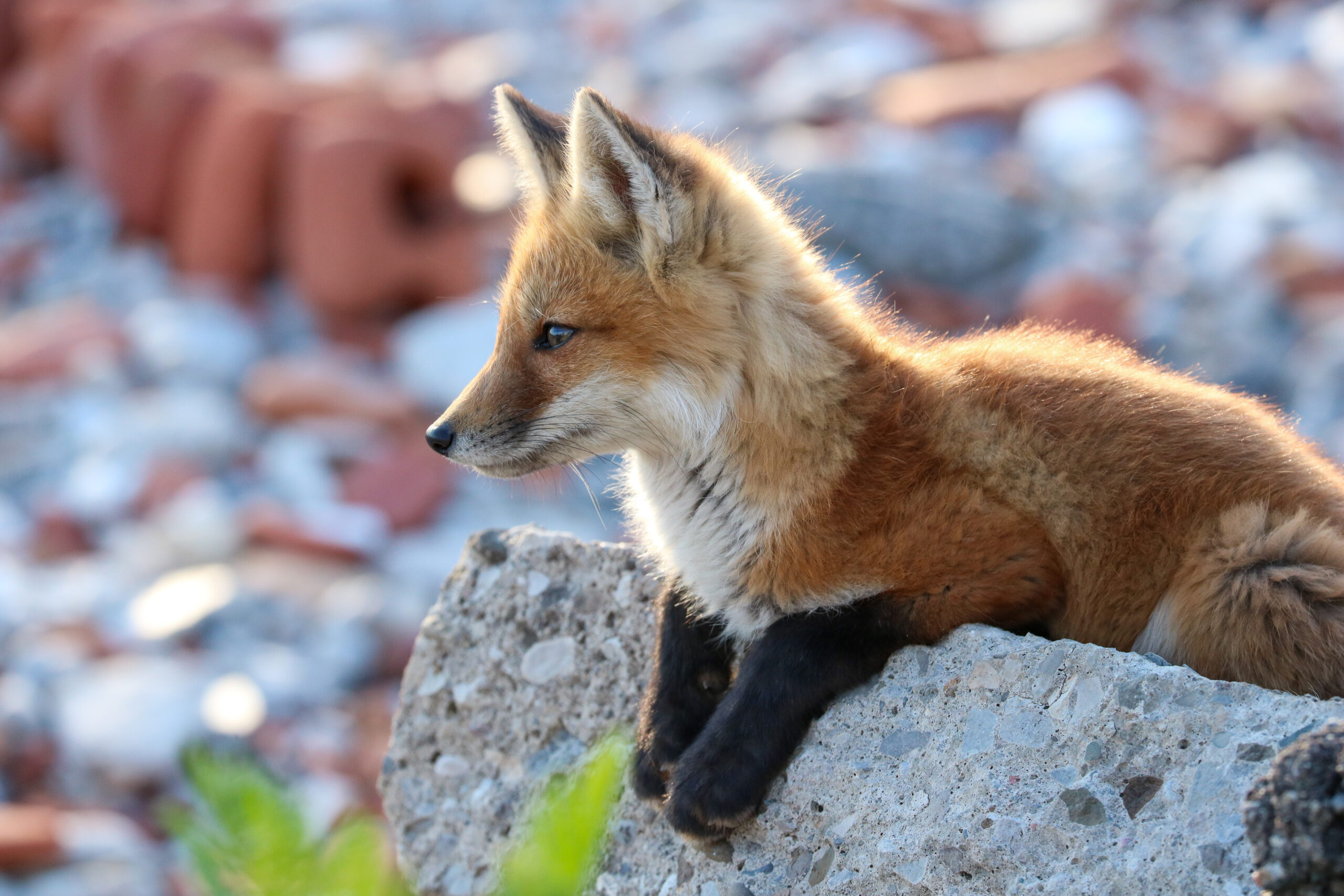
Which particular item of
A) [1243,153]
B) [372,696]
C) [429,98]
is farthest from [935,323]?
[429,98]

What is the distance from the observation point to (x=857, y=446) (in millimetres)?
3594

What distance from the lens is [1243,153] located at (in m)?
16.3

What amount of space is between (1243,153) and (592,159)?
49.6 feet

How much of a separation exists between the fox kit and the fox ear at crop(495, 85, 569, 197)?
0.08ft

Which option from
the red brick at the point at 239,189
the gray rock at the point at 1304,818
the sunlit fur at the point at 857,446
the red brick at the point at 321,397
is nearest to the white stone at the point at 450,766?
the sunlit fur at the point at 857,446

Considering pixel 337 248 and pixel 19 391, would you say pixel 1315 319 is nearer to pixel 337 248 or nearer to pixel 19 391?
pixel 337 248

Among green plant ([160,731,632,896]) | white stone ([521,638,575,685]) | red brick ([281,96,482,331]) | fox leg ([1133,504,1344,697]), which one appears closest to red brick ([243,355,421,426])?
red brick ([281,96,482,331])

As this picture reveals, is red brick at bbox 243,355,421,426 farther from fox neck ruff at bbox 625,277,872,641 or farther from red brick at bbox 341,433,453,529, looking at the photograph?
fox neck ruff at bbox 625,277,872,641

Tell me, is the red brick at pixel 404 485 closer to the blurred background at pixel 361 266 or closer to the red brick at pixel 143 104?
the blurred background at pixel 361 266

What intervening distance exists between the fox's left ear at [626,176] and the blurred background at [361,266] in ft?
18.6

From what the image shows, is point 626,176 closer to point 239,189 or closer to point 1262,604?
point 1262,604

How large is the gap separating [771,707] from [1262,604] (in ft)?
4.23

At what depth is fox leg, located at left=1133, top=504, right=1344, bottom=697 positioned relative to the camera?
3160mm

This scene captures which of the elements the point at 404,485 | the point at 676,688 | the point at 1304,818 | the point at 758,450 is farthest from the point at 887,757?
the point at 404,485
